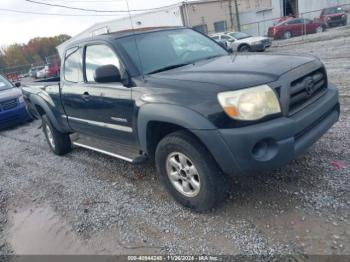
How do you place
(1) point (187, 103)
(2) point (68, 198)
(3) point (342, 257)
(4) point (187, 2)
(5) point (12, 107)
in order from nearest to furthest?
(3) point (342, 257) → (1) point (187, 103) → (2) point (68, 198) → (5) point (12, 107) → (4) point (187, 2)

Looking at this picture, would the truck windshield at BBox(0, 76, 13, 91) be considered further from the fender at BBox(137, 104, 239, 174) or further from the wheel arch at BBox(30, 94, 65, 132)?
the fender at BBox(137, 104, 239, 174)

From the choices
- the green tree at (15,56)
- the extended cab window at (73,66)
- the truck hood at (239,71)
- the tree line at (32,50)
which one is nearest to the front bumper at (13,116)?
the extended cab window at (73,66)

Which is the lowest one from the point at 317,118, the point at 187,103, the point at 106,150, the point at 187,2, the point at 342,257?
the point at 342,257

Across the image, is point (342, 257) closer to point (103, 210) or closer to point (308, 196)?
point (308, 196)

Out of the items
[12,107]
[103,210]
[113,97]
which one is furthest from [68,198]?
[12,107]

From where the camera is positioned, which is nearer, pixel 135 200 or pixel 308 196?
pixel 308 196

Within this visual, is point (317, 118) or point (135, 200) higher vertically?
point (317, 118)

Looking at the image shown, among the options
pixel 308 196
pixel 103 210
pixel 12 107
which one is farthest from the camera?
pixel 12 107

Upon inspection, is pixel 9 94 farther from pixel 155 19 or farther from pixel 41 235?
pixel 155 19

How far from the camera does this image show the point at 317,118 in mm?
3043

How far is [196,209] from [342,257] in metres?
1.35

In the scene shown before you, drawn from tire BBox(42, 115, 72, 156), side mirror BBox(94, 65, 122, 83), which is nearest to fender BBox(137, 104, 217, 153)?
side mirror BBox(94, 65, 122, 83)

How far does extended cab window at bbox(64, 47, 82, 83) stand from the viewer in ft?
14.9

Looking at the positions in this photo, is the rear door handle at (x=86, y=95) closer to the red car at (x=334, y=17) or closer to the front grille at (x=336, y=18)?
the red car at (x=334, y=17)
